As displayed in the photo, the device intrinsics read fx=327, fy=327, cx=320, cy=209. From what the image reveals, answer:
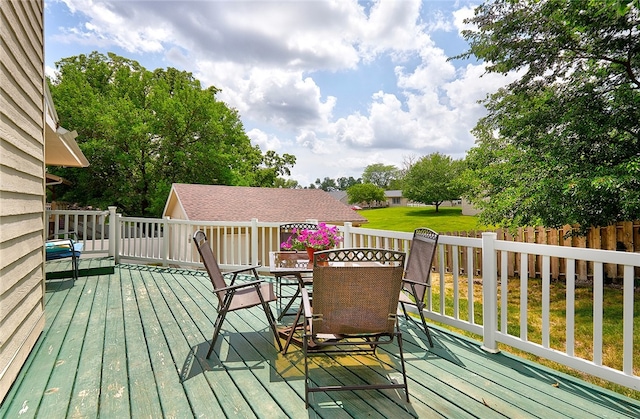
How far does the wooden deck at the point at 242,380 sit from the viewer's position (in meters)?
2.06

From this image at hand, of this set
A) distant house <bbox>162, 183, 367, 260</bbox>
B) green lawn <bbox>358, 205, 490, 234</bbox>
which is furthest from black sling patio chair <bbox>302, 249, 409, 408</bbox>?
green lawn <bbox>358, 205, 490, 234</bbox>

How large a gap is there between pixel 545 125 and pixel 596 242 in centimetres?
274

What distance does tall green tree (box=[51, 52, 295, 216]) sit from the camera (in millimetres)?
18859

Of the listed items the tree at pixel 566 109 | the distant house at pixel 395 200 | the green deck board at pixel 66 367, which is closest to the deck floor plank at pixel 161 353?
the green deck board at pixel 66 367

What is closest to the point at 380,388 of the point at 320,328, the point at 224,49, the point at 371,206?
the point at 320,328

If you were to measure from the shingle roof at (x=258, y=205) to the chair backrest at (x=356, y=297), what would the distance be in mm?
11379

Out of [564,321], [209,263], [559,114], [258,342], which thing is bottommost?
[564,321]

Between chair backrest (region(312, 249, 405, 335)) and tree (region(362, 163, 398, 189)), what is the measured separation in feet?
246

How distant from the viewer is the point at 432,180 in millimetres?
35781

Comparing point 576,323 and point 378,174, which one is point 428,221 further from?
point 378,174

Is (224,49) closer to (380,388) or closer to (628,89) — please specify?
(628,89)

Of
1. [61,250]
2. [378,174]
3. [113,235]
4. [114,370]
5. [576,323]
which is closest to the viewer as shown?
[114,370]

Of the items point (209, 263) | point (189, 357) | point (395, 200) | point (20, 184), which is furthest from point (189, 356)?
point (395, 200)

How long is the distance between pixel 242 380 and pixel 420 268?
75.8 inches
